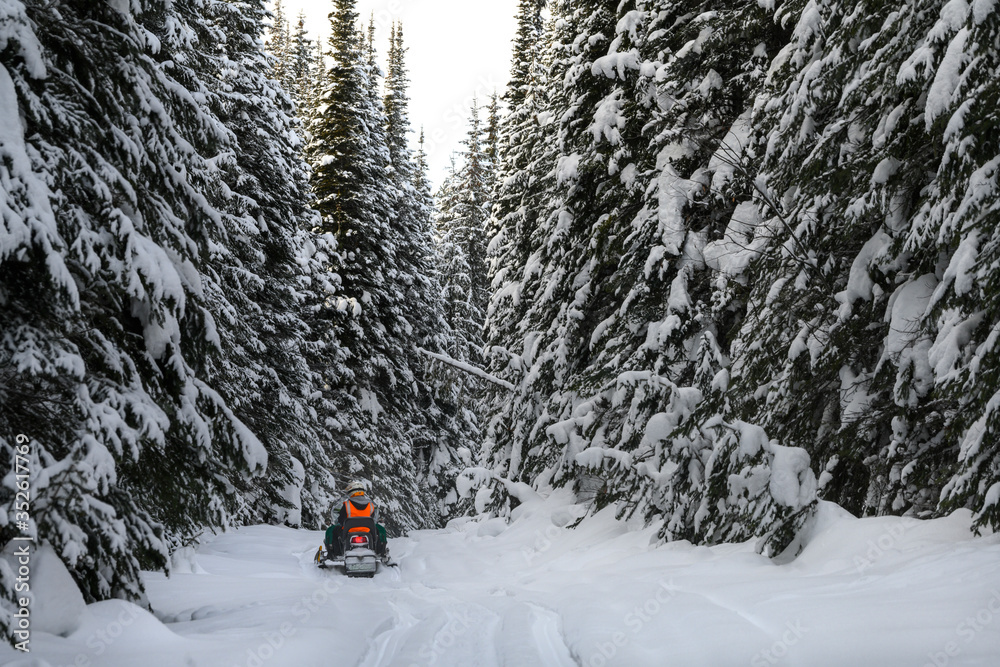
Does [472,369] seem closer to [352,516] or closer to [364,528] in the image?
[352,516]

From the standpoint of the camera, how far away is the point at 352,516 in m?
14.7

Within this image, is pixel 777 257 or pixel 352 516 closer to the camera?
→ pixel 777 257

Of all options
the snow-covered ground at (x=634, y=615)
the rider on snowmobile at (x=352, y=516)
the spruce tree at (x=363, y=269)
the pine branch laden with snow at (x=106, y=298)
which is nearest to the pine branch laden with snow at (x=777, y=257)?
the snow-covered ground at (x=634, y=615)

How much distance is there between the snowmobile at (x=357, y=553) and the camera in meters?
13.6

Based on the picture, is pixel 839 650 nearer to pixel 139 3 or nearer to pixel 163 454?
pixel 163 454

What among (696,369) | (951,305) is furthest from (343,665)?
(696,369)

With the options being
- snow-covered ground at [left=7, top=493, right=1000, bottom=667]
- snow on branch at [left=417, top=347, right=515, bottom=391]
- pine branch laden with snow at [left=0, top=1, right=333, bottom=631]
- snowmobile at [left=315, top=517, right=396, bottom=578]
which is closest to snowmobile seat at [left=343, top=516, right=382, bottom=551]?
snowmobile at [left=315, top=517, right=396, bottom=578]

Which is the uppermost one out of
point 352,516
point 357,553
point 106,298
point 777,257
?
point 777,257

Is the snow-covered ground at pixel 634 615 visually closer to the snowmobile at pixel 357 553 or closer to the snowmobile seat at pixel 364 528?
the snowmobile at pixel 357 553

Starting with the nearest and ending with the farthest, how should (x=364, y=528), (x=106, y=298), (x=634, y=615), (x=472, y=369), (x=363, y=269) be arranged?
1. (x=106, y=298)
2. (x=634, y=615)
3. (x=364, y=528)
4. (x=472, y=369)
5. (x=363, y=269)

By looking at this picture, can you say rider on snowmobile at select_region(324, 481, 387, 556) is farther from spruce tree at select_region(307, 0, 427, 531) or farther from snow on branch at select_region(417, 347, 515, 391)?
spruce tree at select_region(307, 0, 427, 531)

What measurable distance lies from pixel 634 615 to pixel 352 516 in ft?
29.2

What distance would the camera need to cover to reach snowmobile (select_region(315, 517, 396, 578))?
13.6m

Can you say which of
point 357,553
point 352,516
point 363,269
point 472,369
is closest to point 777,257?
point 357,553
